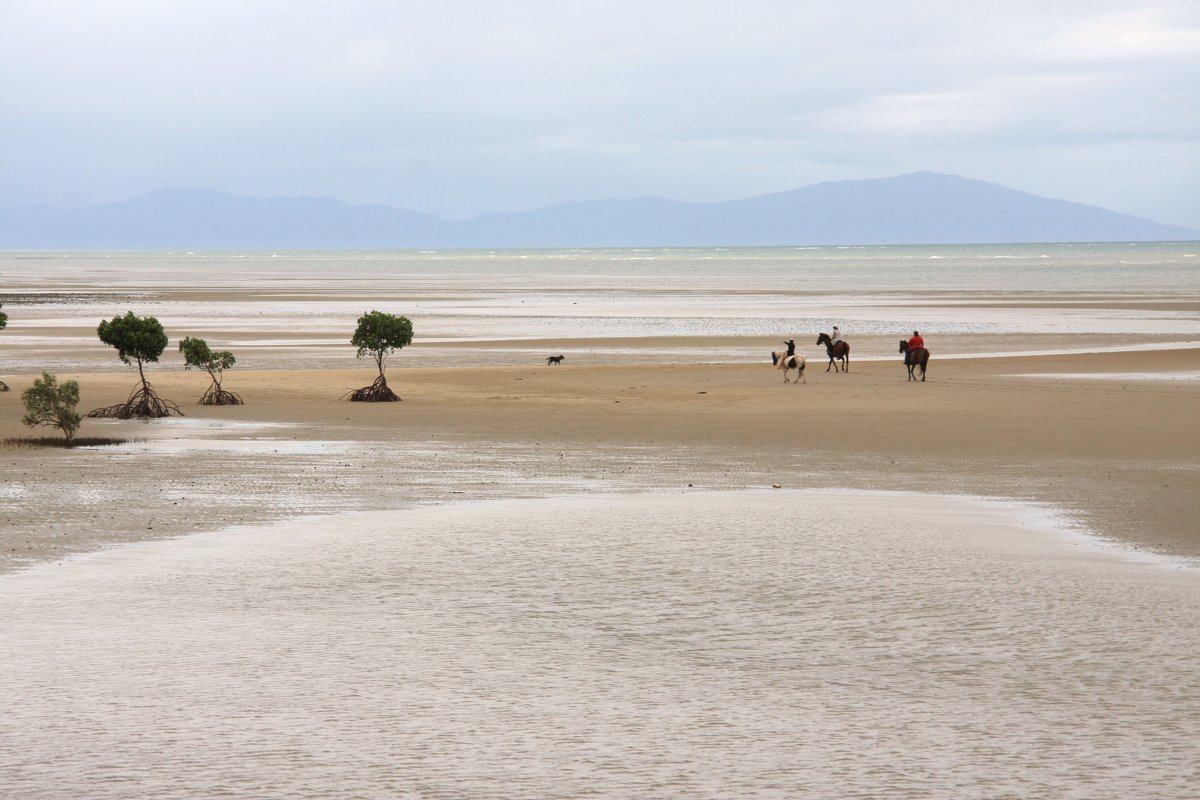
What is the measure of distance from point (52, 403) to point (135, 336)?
17.2 feet

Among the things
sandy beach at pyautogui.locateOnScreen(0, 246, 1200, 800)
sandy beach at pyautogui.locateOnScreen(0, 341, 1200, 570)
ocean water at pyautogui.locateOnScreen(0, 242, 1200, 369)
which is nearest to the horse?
sandy beach at pyautogui.locateOnScreen(0, 341, 1200, 570)

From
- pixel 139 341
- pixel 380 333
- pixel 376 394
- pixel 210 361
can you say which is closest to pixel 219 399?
pixel 210 361

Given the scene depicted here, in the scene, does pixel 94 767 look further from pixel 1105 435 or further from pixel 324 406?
pixel 324 406

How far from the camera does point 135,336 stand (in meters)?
29.4

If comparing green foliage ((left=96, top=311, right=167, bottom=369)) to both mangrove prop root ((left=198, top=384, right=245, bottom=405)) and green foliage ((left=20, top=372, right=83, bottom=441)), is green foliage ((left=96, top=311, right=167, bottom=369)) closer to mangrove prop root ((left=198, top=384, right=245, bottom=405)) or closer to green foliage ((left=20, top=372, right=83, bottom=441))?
mangrove prop root ((left=198, top=384, right=245, bottom=405))

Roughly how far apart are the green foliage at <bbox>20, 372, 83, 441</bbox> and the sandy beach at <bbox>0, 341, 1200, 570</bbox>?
Result: 117 centimetres

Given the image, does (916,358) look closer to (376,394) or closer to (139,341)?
(376,394)

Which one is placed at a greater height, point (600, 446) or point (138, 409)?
point (138, 409)

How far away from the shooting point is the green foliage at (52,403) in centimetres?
2420

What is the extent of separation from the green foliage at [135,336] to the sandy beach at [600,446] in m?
1.62

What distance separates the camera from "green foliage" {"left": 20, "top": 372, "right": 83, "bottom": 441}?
24.2m

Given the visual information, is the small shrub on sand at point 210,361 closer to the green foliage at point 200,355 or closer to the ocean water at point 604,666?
the green foliage at point 200,355

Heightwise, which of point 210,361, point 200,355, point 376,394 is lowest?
point 376,394

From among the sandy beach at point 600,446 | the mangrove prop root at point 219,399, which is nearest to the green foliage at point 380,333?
the sandy beach at point 600,446
